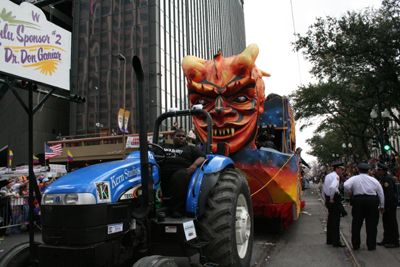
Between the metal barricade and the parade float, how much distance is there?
20.2 feet

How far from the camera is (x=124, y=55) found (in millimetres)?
27438

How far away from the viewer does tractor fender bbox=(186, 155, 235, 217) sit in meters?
3.59

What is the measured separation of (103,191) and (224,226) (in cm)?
145

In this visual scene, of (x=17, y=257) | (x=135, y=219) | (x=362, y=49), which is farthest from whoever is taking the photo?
(x=362, y=49)

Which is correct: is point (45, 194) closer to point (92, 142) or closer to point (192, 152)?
point (192, 152)

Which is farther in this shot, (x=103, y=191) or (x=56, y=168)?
(x=56, y=168)

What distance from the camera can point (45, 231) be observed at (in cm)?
285

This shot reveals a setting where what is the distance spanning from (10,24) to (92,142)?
2216 cm

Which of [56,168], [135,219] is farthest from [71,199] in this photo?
[56,168]

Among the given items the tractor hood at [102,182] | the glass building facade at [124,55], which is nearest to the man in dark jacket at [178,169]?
the tractor hood at [102,182]

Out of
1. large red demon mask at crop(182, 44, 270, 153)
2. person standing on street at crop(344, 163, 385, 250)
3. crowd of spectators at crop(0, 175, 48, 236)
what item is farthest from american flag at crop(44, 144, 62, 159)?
person standing on street at crop(344, 163, 385, 250)

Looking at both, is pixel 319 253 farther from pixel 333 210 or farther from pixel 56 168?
pixel 56 168

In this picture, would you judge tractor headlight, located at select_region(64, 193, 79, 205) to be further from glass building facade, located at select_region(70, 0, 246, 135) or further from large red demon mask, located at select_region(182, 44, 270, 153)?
glass building facade, located at select_region(70, 0, 246, 135)

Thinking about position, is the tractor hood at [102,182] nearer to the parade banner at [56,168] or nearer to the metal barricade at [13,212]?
the metal barricade at [13,212]
